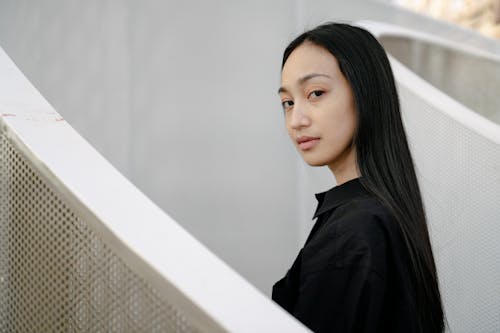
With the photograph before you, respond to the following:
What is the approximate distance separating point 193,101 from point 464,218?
1525mm

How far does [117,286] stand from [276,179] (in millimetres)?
2354

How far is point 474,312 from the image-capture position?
1566 mm

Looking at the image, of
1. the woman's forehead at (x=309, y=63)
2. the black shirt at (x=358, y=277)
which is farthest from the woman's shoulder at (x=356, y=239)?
the woman's forehead at (x=309, y=63)

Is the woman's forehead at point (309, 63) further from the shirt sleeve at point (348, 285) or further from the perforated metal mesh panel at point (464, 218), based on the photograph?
the perforated metal mesh panel at point (464, 218)

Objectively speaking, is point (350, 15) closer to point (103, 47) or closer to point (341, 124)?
point (103, 47)

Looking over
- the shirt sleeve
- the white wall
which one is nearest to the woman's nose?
the shirt sleeve

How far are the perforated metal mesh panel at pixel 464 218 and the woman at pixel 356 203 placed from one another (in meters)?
0.81

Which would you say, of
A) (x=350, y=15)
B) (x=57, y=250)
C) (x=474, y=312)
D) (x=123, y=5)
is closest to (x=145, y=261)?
(x=57, y=250)

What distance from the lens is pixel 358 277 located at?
687 millimetres

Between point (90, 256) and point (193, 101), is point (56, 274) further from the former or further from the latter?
point (193, 101)

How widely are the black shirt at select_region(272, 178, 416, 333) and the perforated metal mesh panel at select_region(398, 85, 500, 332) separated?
95cm

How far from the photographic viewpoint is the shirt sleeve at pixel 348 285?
69cm

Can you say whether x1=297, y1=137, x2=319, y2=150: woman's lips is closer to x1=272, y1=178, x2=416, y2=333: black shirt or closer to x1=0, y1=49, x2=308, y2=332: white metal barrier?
x1=272, y1=178, x2=416, y2=333: black shirt

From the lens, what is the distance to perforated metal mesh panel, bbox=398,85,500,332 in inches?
61.7
